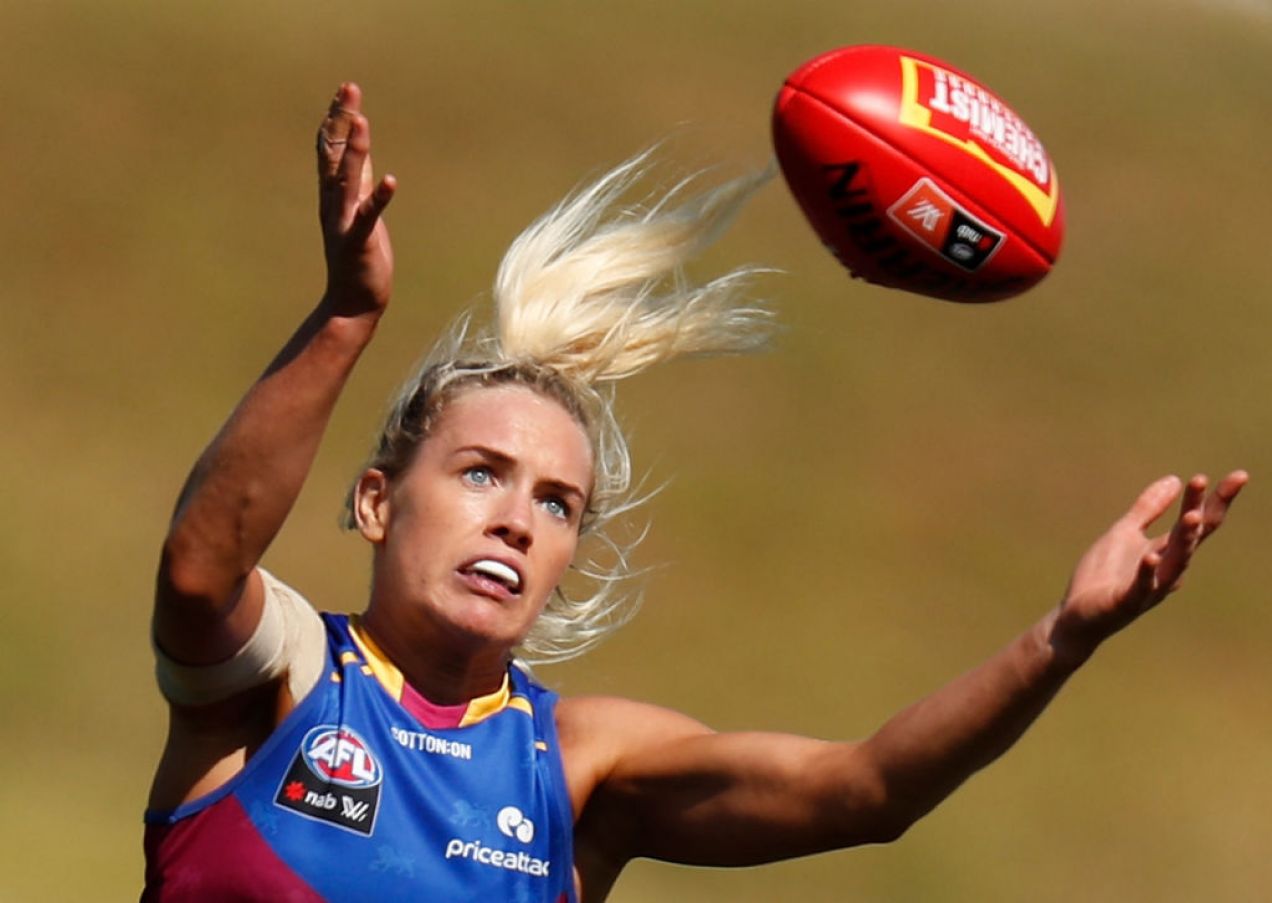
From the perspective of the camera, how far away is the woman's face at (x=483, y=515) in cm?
343

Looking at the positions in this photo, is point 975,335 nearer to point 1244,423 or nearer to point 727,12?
point 1244,423

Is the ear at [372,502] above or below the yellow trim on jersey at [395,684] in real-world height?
above

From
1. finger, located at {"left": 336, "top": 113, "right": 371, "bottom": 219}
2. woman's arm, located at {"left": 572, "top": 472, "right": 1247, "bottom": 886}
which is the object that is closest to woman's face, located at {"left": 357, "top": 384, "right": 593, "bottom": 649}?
woman's arm, located at {"left": 572, "top": 472, "right": 1247, "bottom": 886}

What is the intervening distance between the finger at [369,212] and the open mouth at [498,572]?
629 mm

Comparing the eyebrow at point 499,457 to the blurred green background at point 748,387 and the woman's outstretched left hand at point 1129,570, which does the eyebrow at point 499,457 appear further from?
the blurred green background at point 748,387

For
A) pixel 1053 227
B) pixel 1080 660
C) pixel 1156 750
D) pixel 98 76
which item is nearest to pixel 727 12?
pixel 98 76

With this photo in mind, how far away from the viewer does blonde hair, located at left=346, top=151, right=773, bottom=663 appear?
3816mm

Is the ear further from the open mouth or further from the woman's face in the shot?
the open mouth

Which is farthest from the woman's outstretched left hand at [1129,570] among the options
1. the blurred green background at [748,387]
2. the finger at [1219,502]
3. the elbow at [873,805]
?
the blurred green background at [748,387]

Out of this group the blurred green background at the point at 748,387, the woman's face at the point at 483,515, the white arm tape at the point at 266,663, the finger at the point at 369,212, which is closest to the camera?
the finger at the point at 369,212

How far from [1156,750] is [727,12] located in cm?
526

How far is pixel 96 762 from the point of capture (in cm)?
939

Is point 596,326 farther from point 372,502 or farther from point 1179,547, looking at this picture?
point 1179,547

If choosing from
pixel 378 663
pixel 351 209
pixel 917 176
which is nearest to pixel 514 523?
pixel 378 663
